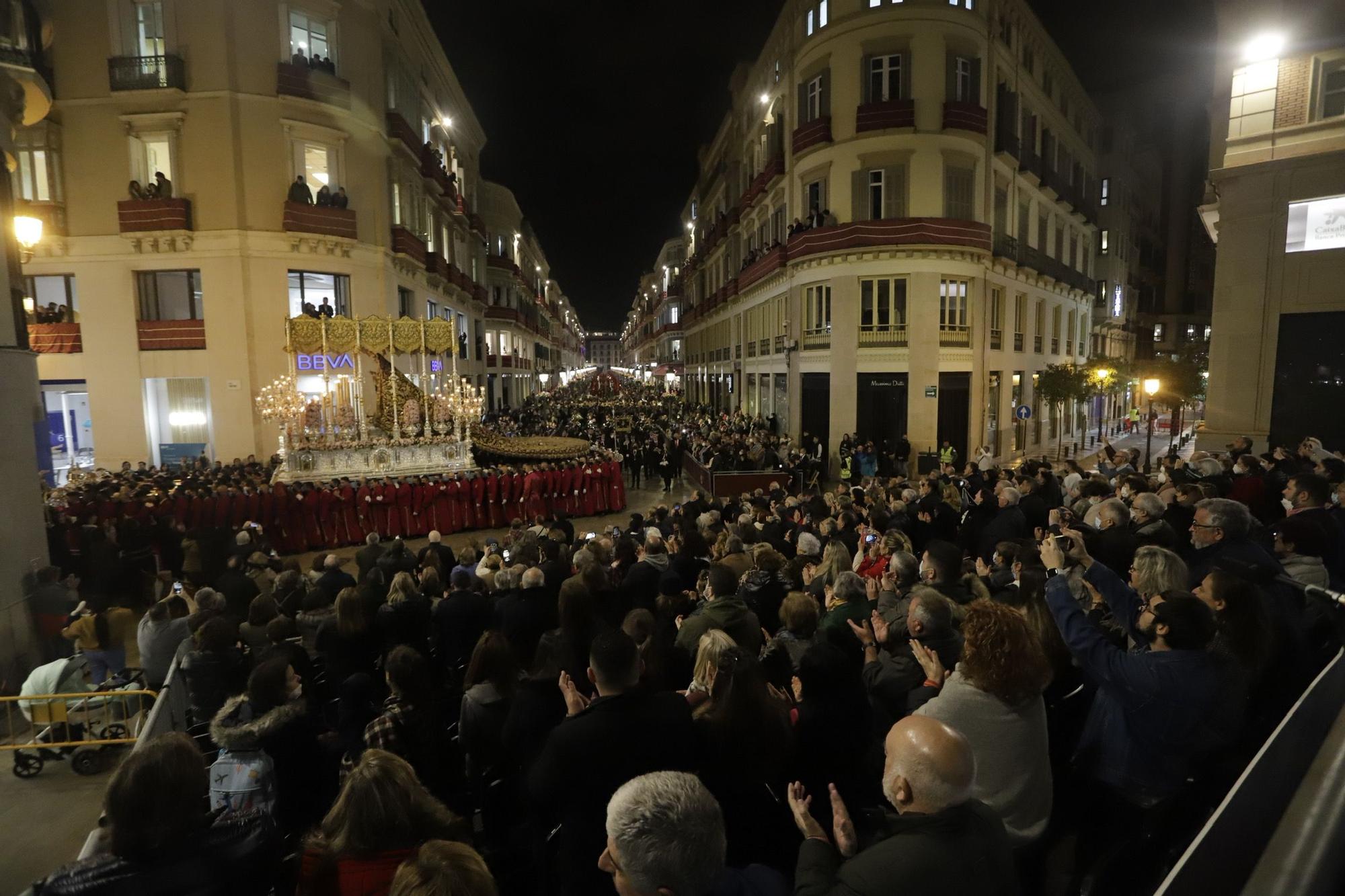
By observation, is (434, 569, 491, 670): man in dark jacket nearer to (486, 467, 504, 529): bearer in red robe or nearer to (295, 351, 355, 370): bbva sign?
(486, 467, 504, 529): bearer in red robe

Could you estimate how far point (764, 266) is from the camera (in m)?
27.3

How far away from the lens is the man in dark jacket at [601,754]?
2672 mm

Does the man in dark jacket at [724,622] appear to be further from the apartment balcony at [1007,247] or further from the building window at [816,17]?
the building window at [816,17]

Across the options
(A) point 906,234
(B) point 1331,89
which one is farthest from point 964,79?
(B) point 1331,89

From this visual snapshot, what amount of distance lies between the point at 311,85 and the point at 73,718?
20.8 metres

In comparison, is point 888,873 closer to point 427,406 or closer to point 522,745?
point 522,745

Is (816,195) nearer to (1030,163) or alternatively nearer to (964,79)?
(964,79)

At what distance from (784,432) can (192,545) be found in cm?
2108

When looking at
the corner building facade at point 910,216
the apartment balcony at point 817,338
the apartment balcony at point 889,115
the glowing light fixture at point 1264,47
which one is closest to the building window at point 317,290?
the corner building facade at point 910,216

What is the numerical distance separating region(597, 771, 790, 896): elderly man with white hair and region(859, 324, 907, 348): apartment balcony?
21.5 m

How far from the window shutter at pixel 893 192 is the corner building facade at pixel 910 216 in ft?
0.16

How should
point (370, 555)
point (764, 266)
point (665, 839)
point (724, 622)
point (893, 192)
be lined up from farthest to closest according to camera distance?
point (764, 266)
point (893, 192)
point (370, 555)
point (724, 622)
point (665, 839)

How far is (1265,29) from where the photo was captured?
43.8ft

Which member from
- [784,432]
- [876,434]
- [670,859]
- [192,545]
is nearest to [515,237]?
[784,432]
